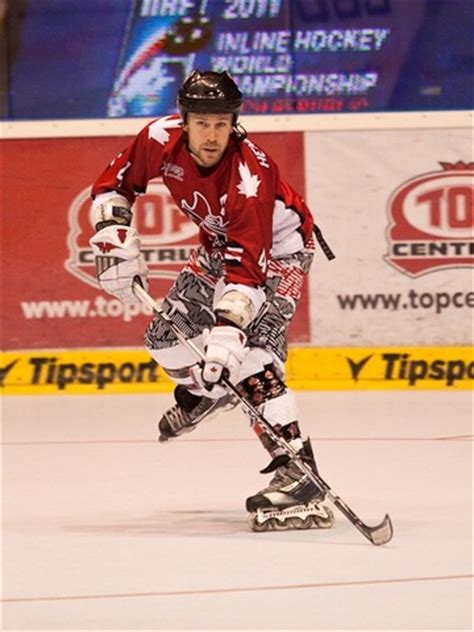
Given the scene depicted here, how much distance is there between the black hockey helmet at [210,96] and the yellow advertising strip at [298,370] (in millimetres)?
3274

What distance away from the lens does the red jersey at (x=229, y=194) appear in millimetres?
4703

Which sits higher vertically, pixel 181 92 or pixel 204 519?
pixel 181 92

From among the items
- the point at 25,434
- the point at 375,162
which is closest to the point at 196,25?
the point at 375,162

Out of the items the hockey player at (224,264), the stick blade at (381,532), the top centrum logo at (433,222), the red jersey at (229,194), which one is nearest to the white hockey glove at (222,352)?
the hockey player at (224,264)

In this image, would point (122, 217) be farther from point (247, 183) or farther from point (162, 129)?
point (247, 183)

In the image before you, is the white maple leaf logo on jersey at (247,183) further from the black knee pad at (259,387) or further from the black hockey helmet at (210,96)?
the black knee pad at (259,387)

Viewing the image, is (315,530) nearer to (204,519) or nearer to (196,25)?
(204,519)

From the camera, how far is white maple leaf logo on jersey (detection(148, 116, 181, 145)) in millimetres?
4996

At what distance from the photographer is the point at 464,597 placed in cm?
396

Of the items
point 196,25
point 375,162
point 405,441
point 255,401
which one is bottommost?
point 405,441

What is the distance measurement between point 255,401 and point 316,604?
110cm

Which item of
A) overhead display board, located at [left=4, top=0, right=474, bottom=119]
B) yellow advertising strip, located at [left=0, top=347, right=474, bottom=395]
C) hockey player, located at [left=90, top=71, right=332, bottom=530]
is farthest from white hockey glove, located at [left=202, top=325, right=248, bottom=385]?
overhead display board, located at [left=4, top=0, right=474, bottom=119]

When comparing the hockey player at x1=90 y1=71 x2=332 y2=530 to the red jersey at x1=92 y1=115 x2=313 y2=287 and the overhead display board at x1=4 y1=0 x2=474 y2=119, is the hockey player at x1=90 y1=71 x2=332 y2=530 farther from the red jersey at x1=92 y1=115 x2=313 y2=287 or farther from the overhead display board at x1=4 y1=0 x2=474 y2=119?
the overhead display board at x1=4 y1=0 x2=474 y2=119

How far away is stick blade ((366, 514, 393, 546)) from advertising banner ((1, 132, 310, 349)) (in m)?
3.39
